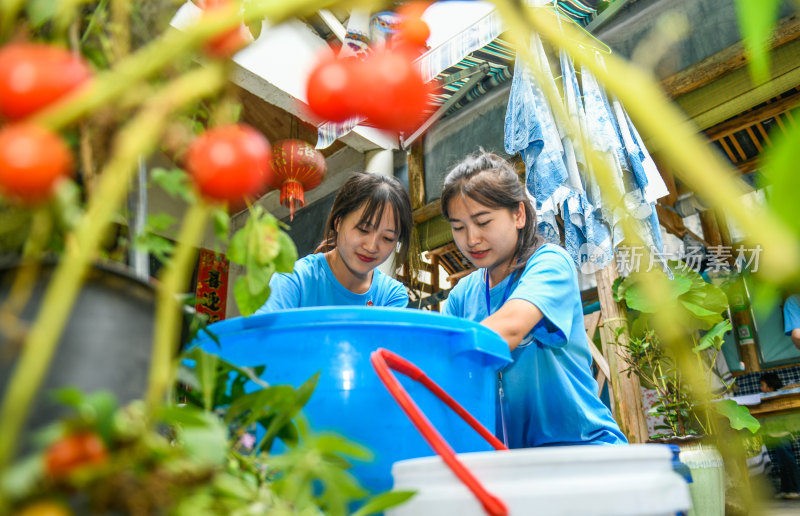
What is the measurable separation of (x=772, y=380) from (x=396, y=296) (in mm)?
4602

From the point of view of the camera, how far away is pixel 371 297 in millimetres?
1742

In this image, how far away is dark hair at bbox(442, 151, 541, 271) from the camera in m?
1.58

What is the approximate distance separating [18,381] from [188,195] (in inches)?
6.2

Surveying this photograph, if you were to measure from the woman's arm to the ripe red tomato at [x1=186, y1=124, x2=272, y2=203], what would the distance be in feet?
3.08

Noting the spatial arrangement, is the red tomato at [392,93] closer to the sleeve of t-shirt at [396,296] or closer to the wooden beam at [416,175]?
the sleeve of t-shirt at [396,296]

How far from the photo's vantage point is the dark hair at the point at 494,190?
1.58 meters

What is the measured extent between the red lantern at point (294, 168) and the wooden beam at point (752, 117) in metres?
2.17

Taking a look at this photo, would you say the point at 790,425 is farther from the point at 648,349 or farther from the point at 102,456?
the point at 648,349

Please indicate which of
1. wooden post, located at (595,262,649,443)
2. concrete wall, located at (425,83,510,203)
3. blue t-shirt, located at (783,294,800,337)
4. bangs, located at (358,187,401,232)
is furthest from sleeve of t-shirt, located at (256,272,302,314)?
blue t-shirt, located at (783,294,800,337)

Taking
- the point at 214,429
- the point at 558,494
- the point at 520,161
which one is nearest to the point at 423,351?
the point at 558,494

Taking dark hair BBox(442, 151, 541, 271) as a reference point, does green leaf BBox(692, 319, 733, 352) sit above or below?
below

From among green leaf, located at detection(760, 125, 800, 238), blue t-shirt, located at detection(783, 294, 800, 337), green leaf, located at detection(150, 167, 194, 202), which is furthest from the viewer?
blue t-shirt, located at detection(783, 294, 800, 337)

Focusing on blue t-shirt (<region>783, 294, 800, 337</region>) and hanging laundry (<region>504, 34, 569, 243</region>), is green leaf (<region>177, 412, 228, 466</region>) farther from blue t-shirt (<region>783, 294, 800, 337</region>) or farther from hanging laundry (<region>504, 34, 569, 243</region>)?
blue t-shirt (<region>783, 294, 800, 337</region>)

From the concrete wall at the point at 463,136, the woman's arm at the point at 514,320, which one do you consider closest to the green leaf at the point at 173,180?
the woman's arm at the point at 514,320
